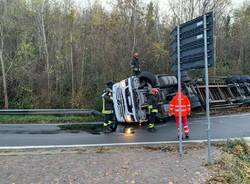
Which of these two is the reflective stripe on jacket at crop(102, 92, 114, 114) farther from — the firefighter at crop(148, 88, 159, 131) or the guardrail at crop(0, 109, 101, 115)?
the guardrail at crop(0, 109, 101, 115)

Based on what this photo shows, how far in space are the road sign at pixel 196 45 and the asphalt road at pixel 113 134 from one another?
2.92 m

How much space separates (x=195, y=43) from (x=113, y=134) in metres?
4.92

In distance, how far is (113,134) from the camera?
10375mm

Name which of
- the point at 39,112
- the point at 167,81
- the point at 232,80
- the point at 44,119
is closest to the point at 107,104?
the point at 167,81

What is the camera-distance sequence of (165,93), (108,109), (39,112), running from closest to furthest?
(108,109)
(165,93)
(39,112)

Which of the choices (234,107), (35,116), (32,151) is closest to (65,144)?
(32,151)

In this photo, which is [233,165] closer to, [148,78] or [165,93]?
[148,78]

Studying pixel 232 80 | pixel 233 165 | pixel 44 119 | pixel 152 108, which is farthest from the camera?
pixel 232 80

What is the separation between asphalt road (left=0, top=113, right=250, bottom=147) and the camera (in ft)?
30.3

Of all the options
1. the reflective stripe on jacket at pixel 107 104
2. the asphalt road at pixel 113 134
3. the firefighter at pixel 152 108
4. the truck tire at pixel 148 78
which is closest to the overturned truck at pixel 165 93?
the truck tire at pixel 148 78

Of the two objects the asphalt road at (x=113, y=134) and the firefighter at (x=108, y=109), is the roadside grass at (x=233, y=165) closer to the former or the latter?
the asphalt road at (x=113, y=134)

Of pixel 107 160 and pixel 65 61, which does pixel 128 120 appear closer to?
pixel 107 160

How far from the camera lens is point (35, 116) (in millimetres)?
14664

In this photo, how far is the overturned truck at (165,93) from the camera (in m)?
11.0
